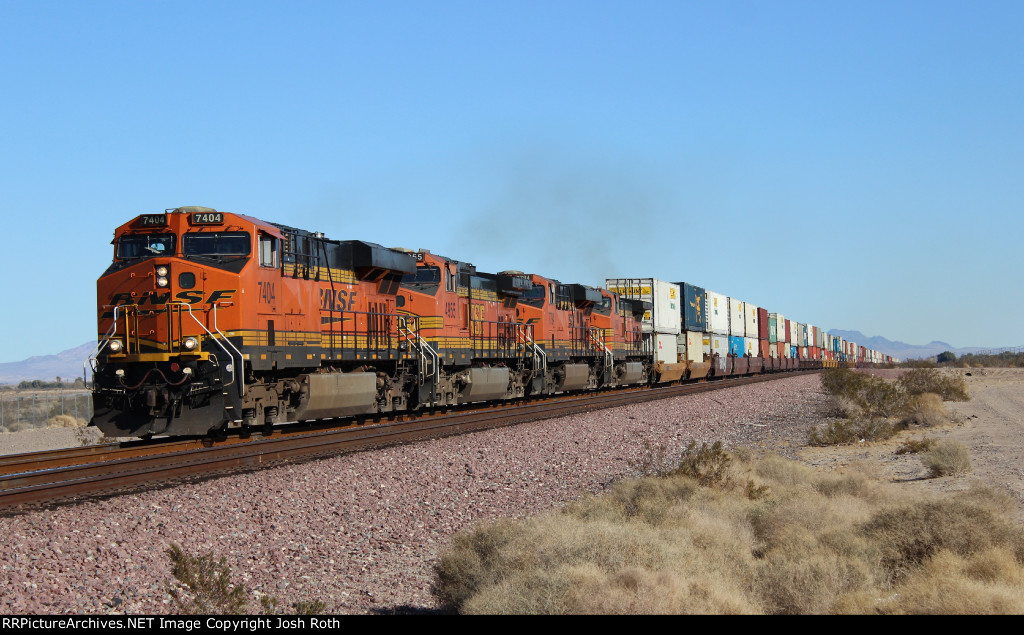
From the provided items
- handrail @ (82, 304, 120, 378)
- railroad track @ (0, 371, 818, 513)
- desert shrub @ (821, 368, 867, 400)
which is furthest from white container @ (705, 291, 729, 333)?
handrail @ (82, 304, 120, 378)

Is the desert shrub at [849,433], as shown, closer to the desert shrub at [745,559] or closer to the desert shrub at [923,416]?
the desert shrub at [923,416]

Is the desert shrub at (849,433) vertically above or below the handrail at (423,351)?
below

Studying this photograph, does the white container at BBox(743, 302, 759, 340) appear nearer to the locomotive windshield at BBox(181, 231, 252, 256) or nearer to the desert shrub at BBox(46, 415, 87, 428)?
the desert shrub at BBox(46, 415, 87, 428)

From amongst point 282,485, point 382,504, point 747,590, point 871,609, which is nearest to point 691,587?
point 747,590

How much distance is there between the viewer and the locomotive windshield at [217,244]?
1388cm

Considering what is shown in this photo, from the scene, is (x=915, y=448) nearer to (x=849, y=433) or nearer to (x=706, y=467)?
(x=849, y=433)

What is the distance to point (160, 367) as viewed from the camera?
1320 centimetres

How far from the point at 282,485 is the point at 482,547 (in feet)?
12.7

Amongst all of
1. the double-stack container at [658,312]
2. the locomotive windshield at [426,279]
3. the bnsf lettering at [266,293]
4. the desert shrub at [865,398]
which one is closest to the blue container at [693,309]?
the double-stack container at [658,312]

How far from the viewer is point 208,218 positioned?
549 inches

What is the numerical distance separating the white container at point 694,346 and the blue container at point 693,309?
247 millimetres

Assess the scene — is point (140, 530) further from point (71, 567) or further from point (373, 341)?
point (373, 341)

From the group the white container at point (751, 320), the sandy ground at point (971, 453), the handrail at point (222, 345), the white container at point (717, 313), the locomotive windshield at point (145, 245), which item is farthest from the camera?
the white container at point (751, 320)

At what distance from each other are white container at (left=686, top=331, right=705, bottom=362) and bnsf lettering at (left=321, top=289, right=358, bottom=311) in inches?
958
